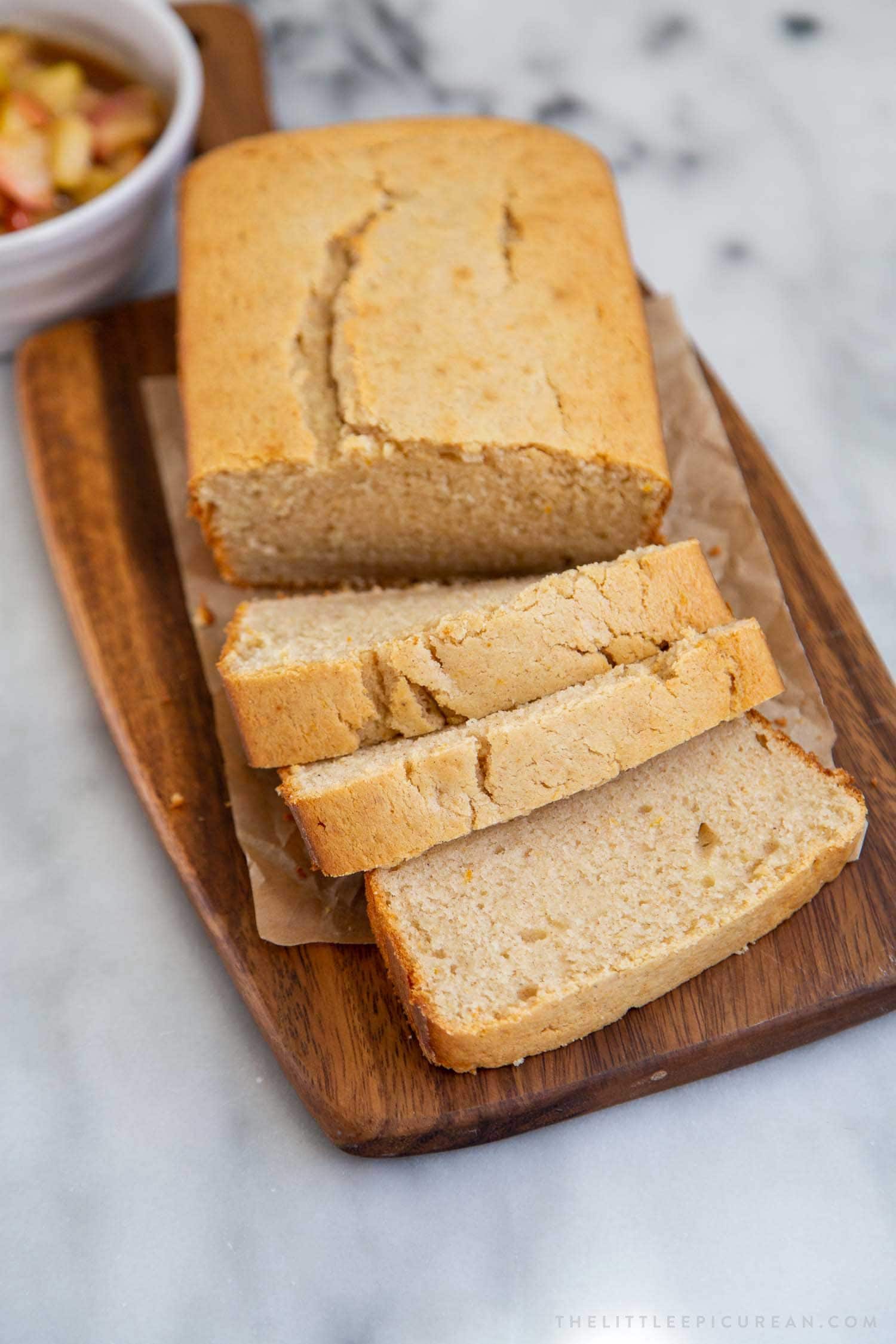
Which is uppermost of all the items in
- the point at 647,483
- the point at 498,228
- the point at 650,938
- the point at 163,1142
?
the point at 498,228

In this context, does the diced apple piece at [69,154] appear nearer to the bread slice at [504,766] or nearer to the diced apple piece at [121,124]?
the diced apple piece at [121,124]

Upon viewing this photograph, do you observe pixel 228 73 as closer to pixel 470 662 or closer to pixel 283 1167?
pixel 470 662

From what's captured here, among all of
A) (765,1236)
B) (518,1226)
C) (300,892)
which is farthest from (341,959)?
(765,1236)

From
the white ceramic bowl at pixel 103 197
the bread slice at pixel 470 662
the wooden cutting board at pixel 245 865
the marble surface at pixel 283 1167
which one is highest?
the white ceramic bowl at pixel 103 197

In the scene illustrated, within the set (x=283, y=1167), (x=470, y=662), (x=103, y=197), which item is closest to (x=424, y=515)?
(x=470, y=662)

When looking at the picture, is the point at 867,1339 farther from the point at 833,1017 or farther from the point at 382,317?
the point at 382,317

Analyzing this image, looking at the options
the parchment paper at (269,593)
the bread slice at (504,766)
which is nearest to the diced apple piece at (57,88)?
the parchment paper at (269,593)
